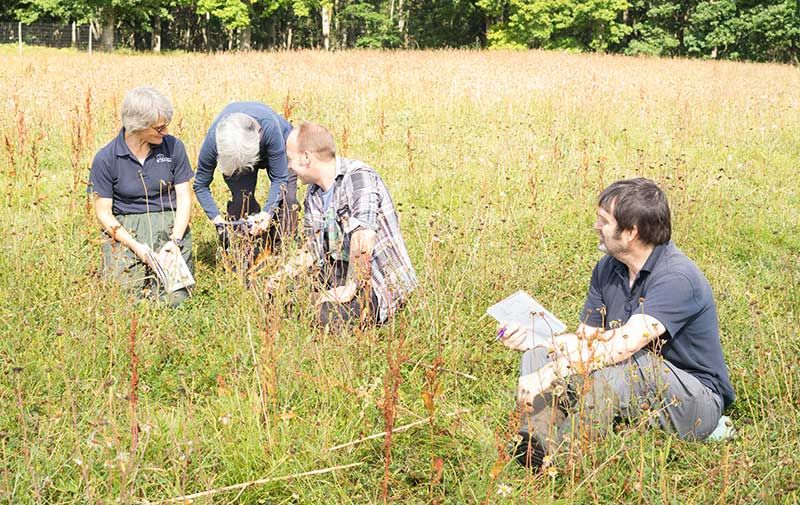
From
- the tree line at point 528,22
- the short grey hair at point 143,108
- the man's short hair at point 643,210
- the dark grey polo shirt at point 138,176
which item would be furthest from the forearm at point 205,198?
the tree line at point 528,22

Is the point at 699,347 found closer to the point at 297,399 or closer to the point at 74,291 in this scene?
the point at 297,399

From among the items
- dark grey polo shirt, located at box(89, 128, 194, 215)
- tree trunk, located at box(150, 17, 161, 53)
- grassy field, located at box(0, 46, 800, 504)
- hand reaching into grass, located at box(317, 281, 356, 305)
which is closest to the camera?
grassy field, located at box(0, 46, 800, 504)

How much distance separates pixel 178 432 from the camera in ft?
9.45

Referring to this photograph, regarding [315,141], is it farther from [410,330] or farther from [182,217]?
[182,217]

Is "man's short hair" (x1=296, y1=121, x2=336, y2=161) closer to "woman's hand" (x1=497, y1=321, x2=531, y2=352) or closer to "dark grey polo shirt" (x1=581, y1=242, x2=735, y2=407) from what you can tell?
"woman's hand" (x1=497, y1=321, x2=531, y2=352)

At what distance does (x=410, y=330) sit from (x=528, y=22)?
35.2 metres

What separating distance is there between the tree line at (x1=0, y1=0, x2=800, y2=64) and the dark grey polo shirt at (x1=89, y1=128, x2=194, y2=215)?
26632 mm

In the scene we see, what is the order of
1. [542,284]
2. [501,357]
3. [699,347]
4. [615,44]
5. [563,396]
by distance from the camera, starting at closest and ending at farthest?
[563,396] < [699,347] < [501,357] < [542,284] < [615,44]

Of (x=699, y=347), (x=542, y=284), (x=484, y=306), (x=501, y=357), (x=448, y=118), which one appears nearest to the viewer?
(x=699, y=347)

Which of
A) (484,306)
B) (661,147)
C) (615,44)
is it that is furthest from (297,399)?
(615,44)

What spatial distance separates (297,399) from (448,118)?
21.8 ft

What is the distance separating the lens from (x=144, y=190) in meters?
4.65

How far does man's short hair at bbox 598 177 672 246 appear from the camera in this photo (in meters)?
2.97

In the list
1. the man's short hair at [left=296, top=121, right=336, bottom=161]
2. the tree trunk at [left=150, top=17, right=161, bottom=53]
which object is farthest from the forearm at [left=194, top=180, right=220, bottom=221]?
the tree trunk at [left=150, top=17, right=161, bottom=53]
